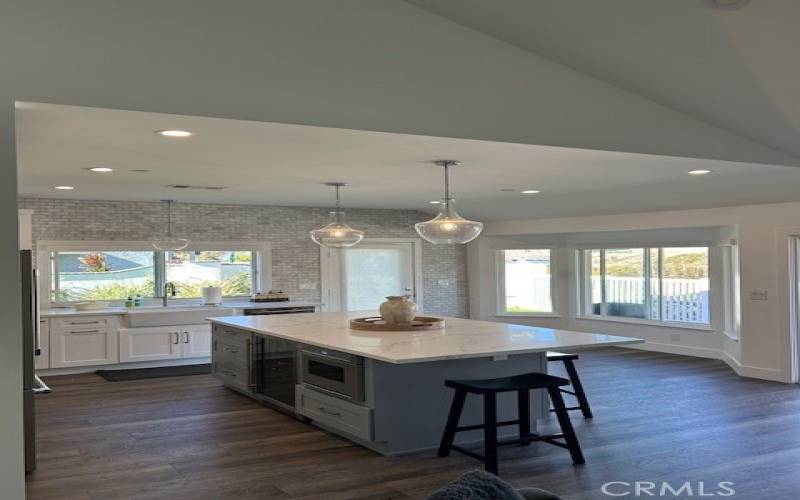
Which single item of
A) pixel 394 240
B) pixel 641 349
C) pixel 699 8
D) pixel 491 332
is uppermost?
pixel 699 8

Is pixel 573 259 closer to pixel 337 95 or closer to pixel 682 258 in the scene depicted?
pixel 682 258

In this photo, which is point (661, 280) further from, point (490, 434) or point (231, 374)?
point (490, 434)

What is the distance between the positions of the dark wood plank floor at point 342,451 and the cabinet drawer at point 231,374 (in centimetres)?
18

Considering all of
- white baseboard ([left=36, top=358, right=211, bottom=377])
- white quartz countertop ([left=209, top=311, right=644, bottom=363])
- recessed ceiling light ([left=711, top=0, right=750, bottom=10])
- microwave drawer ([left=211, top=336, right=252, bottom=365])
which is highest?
recessed ceiling light ([left=711, top=0, right=750, bottom=10])

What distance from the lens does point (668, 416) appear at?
651cm

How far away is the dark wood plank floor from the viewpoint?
4.67 metres

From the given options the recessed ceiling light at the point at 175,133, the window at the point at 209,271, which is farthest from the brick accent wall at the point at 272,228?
the recessed ceiling light at the point at 175,133

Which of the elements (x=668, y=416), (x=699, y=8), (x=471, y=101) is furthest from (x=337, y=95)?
(x=668, y=416)

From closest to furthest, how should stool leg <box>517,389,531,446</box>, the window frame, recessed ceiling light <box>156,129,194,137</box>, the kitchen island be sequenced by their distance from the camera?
1. recessed ceiling light <box>156,129,194,137</box>
2. the kitchen island
3. stool leg <box>517,389,531,446</box>
4. the window frame

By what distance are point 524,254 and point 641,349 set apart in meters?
2.61

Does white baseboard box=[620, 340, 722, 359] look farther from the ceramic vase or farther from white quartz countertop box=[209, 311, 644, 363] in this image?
the ceramic vase

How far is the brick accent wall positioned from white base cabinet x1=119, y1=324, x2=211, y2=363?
4.44 feet

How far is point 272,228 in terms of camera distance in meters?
11.0

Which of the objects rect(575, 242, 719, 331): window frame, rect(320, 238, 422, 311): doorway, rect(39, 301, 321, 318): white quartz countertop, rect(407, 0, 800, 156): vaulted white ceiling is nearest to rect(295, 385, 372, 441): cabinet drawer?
rect(407, 0, 800, 156): vaulted white ceiling
